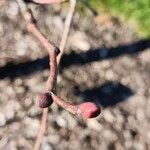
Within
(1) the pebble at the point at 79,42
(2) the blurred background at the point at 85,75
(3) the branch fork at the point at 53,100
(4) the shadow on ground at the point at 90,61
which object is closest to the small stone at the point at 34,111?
(2) the blurred background at the point at 85,75

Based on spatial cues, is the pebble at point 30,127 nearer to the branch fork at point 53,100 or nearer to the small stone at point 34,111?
the small stone at point 34,111

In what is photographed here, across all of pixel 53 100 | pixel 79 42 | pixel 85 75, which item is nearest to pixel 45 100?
pixel 53 100

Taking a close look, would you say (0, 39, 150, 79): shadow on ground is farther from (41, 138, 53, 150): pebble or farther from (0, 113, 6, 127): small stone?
(41, 138, 53, 150): pebble

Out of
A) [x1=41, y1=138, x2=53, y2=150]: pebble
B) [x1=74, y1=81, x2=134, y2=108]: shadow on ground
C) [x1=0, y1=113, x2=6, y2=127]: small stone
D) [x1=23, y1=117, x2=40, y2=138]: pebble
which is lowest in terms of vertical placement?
[x1=74, y1=81, x2=134, y2=108]: shadow on ground

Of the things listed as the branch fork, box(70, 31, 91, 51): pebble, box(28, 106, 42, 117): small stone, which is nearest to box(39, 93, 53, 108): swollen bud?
the branch fork

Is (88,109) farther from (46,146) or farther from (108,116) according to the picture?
(108,116)

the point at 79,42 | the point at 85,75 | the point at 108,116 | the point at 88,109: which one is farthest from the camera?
the point at 79,42

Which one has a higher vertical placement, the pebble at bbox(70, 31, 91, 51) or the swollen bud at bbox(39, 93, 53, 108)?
the swollen bud at bbox(39, 93, 53, 108)
